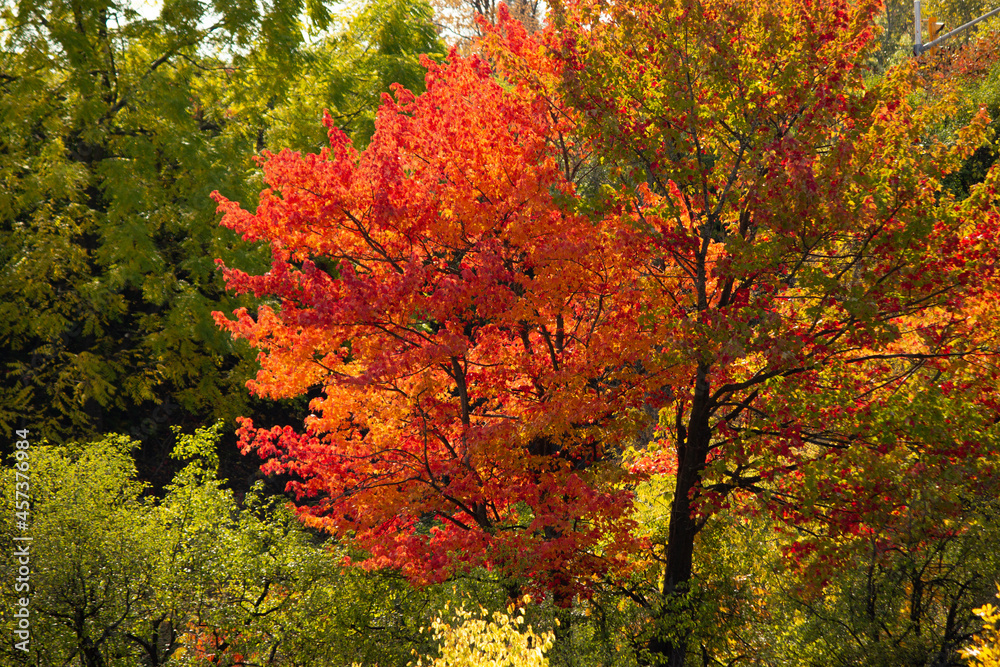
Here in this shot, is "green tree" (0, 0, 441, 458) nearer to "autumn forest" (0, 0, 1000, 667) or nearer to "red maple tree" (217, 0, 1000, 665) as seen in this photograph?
"autumn forest" (0, 0, 1000, 667)

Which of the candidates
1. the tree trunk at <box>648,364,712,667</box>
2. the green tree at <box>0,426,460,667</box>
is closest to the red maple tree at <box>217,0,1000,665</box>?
the tree trunk at <box>648,364,712,667</box>

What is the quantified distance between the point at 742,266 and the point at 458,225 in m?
3.67

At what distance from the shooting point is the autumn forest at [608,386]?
805cm

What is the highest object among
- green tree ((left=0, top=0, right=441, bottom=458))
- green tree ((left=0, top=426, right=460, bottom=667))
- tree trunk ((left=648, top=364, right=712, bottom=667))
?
green tree ((left=0, top=0, right=441, bottom=458))

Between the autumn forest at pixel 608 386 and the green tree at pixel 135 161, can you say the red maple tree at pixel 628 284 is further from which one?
the green tree at pixel 135 161

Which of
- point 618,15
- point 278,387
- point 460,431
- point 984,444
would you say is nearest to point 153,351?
point 278,387

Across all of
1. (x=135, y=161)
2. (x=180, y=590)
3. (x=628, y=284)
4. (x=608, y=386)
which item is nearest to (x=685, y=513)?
(x=608, y=386)

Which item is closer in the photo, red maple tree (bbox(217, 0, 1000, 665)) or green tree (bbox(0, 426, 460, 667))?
red maple tree (bbox(217, 0, 1000, 665))

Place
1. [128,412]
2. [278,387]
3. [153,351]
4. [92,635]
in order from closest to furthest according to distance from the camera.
Answer: [92,635]
[278,387]
[153,351]
[128,412]

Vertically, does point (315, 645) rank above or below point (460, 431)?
below

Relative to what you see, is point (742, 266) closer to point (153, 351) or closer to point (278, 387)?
point (278, 387)

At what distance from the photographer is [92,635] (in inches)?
327

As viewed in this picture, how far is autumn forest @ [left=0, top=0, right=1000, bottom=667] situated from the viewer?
8047 millimetres

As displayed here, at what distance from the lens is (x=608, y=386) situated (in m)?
10.2
